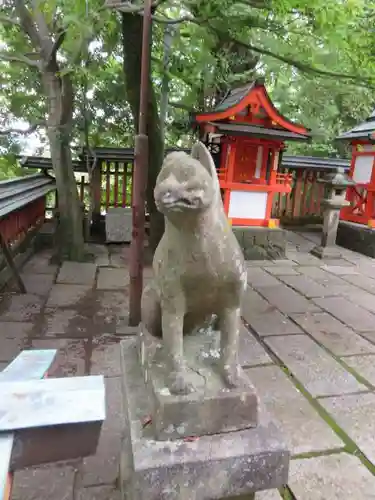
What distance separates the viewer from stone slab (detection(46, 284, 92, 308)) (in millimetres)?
4309

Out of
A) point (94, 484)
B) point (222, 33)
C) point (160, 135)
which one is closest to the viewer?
point (94, 484)

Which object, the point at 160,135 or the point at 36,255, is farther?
the point at 36,255

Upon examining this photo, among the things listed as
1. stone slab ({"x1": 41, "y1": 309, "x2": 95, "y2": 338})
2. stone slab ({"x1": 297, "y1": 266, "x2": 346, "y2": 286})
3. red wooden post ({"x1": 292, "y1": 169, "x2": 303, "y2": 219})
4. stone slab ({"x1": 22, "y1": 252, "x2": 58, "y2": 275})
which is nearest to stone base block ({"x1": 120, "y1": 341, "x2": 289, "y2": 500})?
stone slab ({"x1": 41, "y1": 309, "x2": 95, "y2": 338})

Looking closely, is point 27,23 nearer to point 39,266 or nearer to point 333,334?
point 39,266

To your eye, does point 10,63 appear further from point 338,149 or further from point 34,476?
point 338,149

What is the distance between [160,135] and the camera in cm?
505

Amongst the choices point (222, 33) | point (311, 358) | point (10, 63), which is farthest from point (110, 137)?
point (311, 358)

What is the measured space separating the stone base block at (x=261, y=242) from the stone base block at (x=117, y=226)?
2029 millimetres

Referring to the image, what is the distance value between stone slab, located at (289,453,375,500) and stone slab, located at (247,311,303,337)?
1.63 meters

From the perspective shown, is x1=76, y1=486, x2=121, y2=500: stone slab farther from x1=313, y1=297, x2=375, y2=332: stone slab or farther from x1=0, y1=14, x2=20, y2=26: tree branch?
x1=0, y1=14, x2=20, y2=26: tree branch

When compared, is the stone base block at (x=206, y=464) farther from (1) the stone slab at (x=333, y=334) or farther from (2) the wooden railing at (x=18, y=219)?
(2) the wooden railing at (x=18, y=219)

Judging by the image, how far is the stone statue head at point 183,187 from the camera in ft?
4.03

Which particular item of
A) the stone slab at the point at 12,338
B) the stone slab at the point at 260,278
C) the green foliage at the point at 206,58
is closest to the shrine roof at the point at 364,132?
the green foliage at the point at 206,58

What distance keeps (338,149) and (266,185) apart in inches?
282
